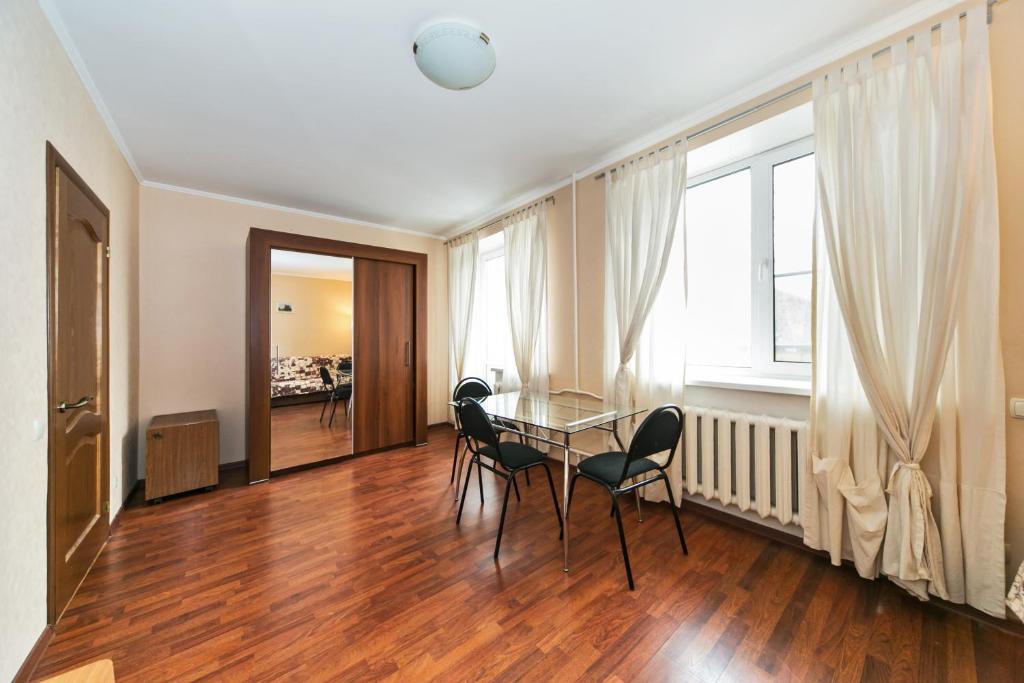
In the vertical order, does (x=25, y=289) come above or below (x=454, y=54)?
below

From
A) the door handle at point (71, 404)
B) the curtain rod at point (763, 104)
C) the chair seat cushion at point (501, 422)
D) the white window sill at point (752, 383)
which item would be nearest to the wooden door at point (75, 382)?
the door handle at point (71, 404)

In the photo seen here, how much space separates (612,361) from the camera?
2.91 m

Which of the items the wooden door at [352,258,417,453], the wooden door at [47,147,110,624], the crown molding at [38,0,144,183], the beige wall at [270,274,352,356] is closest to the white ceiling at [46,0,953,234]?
the crown molding at [38,0,144,183]

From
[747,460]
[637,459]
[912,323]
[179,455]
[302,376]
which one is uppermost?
[912,323]

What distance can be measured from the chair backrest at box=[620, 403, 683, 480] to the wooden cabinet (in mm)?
3317

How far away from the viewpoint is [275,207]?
3.92m

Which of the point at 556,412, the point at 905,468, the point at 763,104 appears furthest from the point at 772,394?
the point at 763,104

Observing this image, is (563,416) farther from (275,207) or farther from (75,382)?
(275,207)

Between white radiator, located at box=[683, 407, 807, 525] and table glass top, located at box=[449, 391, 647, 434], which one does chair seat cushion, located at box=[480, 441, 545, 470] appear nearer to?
table glass top, located at box=[449, 391, 647, 434]

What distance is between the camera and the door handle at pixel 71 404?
170cm

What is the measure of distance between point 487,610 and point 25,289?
7.55 ft

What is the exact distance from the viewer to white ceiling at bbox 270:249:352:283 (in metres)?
3.51

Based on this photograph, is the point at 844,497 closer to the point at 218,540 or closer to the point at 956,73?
the point at 956,73

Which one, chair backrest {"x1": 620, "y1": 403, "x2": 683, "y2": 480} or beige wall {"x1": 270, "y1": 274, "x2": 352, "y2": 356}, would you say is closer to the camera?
chair backrest {"x1": 620, "y1": 403, "x2": 683, "y2": 480}
